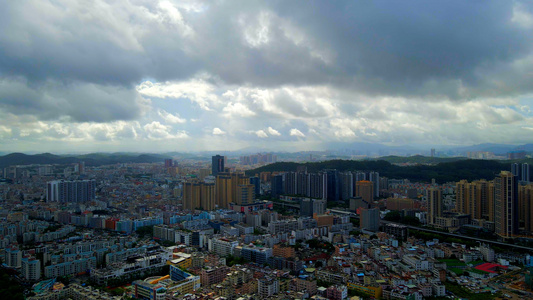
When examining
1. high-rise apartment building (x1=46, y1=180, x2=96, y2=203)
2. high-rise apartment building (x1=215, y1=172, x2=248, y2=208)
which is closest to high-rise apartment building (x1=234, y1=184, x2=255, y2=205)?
high-rise apartment building (x1=215, y1=172, x2=248, y2=208)

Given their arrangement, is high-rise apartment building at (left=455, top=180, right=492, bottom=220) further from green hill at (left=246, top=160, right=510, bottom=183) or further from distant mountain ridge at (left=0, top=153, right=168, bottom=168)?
distant mountain ridge at (left=0, top=153, right=168, bottom=168)

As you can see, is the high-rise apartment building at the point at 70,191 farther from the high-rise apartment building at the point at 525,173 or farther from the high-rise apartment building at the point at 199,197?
the high-rise apartment building at the point at 525,173

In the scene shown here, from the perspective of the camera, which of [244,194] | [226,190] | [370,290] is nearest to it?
[370,290]

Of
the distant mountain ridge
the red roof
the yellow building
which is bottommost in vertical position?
the red roof

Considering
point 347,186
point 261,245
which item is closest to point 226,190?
point 347,186

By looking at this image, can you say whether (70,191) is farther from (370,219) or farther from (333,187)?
(370,219)

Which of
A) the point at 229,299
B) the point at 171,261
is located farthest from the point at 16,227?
the point at 229,299
